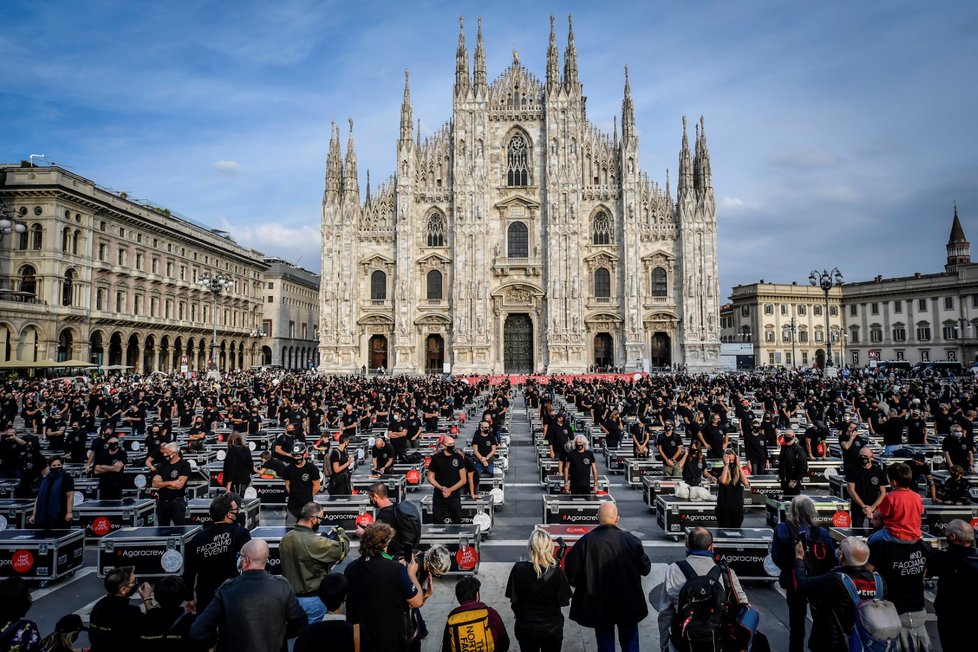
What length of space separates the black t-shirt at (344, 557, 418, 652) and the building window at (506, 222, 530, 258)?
149ft

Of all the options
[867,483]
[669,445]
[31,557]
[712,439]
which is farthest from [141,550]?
[712,439]

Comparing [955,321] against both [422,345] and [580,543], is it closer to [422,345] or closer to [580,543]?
[422,345]

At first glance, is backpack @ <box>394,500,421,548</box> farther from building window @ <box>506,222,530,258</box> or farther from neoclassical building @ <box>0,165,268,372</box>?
building window @ <box>506,222,530,258</box>

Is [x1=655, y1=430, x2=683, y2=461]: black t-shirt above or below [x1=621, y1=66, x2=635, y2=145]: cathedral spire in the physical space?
below

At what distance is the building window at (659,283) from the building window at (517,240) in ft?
34.5

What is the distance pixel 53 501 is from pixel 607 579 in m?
7.54

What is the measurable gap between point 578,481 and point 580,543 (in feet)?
16.7

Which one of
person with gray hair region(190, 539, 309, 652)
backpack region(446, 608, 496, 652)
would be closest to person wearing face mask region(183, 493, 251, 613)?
person with gray hair region(190, 539, 309, 652)

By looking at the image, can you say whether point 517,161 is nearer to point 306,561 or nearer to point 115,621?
point 306,561

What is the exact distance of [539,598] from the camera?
4.72m

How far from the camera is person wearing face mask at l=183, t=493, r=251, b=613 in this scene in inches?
225

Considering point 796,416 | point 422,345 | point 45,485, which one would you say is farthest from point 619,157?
point 45,485

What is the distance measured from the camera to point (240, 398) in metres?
26.6

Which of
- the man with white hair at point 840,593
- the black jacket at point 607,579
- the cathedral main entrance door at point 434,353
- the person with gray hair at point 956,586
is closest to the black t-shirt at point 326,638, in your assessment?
the black jacket at point 607,579
